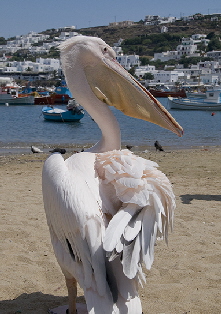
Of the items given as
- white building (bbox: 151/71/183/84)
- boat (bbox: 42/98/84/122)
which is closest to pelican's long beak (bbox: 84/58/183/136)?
boat (bbox: 42/98/84/122)

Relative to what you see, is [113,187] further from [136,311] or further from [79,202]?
[136,311]

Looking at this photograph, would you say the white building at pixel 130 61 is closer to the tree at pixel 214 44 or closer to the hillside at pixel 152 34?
the hillside at pixel 152 34

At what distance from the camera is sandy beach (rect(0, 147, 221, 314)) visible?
3068 mm

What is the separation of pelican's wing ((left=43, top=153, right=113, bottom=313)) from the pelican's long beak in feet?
1.90

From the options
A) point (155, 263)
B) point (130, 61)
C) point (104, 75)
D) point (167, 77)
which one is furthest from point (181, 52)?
point (104, 75)

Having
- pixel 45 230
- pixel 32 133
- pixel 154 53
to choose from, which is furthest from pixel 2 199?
pixel 154 53

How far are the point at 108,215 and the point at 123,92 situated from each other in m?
0.97

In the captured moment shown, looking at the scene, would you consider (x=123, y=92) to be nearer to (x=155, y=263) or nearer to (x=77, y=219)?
(x=77, y=219)

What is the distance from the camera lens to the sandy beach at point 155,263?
10.1 feet

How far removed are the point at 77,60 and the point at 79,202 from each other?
1184mm

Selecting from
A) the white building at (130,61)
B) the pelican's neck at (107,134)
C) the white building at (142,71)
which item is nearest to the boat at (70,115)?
the pelican's neck at (107,134)

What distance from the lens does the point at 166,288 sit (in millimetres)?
3260

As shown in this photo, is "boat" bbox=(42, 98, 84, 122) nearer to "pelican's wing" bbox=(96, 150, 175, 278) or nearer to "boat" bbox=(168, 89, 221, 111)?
"boat" bbox=(168, 89, 221, 111)

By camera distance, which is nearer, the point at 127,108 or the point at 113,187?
the point at 113,187
